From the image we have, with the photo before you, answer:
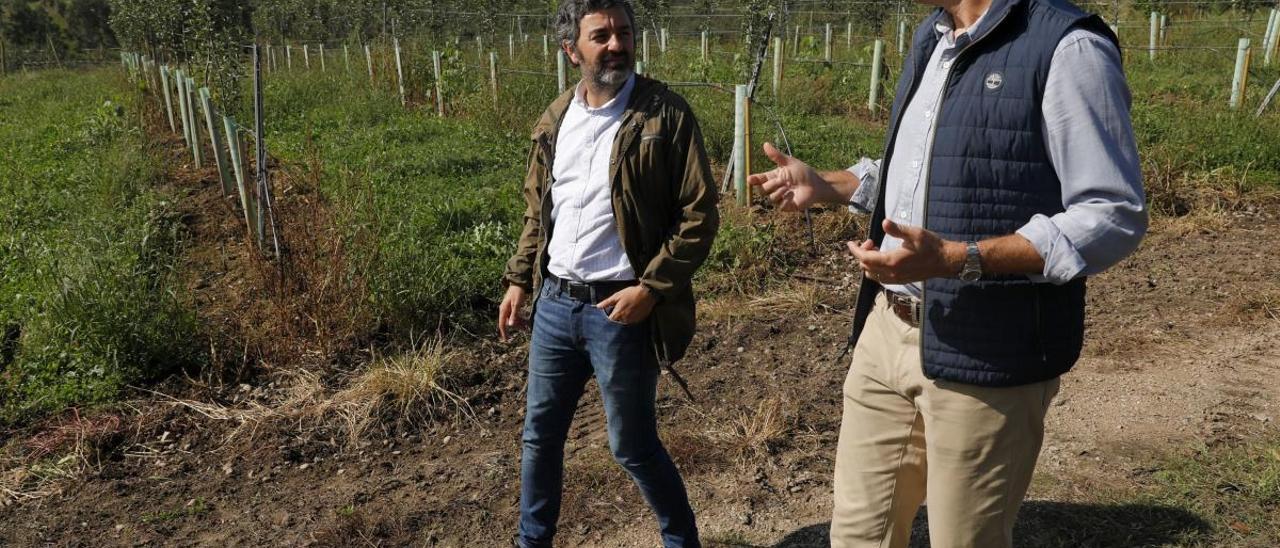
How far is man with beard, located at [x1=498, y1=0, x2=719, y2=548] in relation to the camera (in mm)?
2645

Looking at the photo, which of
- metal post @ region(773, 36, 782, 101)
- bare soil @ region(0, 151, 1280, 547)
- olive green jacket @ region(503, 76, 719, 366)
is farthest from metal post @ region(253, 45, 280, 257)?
metal post @ region(773, 36, 782, 101)

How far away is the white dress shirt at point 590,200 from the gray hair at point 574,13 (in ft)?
0.47

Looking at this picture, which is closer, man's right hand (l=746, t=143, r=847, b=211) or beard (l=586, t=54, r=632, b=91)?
man's right hand (l=746, t=143, r=847, b=211)

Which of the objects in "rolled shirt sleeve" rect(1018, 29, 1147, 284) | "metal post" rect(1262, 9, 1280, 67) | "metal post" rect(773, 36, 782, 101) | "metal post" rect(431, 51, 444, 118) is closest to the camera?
"rolled shirt sleeve" rect(1018, 29, 1147, 284)

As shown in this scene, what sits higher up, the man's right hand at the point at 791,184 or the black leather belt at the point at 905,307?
the man's right hand at the point at 791,184

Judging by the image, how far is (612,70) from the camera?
2.64 m

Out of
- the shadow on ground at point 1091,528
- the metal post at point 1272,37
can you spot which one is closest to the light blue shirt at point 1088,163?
the shadow on ground at point 1091,528

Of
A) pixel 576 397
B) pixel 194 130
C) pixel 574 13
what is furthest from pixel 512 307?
pixel 194 130

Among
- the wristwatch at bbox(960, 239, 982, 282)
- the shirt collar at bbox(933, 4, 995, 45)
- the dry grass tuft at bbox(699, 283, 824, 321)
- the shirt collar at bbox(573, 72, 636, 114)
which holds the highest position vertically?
the shirt collar at bbox(933, 4, 995, 45)

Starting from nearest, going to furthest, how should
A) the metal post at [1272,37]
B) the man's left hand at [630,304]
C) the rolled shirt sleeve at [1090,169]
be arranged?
the rolled shirt sleeve at [1090,169]
the man's left hand at [630,304]
the metal post at [1272,37]

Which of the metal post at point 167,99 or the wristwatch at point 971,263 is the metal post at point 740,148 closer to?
the wristwatch at point 971,263

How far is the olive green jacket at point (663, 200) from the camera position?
2635mm

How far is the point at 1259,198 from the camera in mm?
7223

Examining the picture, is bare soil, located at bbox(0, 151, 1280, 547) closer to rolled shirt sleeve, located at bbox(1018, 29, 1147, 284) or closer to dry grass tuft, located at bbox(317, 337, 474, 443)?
dry grass tuft, located at bbox(317, 337, 474, 443)
